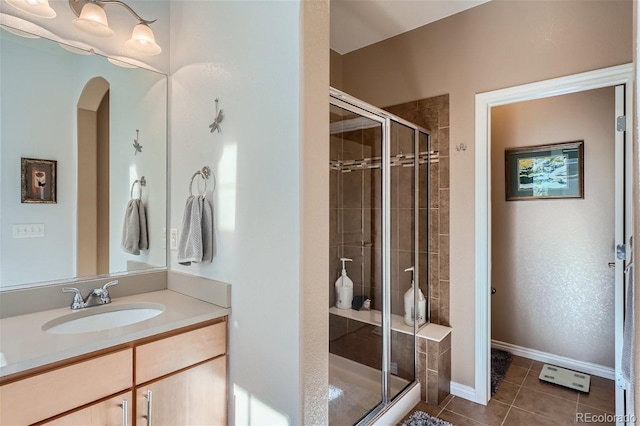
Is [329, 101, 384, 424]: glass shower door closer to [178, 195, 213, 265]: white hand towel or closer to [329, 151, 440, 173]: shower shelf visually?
[329, 151, 440, 173]: shower shelf

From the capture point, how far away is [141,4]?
69.4 inches

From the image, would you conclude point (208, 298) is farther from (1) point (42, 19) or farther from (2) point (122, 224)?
(1) point (42, 19)

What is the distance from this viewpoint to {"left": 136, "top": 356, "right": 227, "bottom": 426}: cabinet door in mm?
1249

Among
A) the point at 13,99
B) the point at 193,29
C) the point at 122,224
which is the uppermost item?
the point at 193,29

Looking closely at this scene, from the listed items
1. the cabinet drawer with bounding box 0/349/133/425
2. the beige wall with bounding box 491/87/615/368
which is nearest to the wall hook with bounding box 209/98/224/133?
the cabinet drawer with bounding box 0/349/133/425

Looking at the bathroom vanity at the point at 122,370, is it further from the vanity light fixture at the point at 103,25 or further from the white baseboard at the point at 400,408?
the vanity light fixture at the point at 103,25

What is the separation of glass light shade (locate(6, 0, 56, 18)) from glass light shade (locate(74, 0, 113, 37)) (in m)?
0.10

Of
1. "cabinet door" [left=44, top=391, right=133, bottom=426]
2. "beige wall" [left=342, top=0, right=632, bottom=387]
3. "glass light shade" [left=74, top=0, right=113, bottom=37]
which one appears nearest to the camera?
"cabinet door" [left=44, top=391, right=133, bottom=426]

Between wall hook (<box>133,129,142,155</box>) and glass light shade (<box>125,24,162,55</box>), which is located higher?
glass light shade (<box>125,24,162,55</box>)

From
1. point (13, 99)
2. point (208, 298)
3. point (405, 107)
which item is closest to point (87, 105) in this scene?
point (13, 99)

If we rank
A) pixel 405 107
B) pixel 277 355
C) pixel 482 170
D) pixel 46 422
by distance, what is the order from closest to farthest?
pixel 46 422, pixel 277 355, pixel 482 170, pixel 405 107

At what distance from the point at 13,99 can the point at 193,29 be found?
2.87 ft

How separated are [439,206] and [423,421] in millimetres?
1432

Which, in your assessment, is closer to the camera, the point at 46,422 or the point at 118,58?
the point at 46,422
